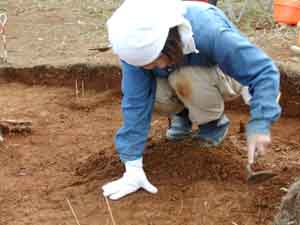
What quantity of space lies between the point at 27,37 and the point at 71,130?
162 centimetres

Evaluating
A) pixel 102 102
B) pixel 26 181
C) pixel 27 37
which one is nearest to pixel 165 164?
pixel 26 181

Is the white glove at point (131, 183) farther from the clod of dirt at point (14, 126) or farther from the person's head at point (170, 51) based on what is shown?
the clod of dirt at point (14, 126)

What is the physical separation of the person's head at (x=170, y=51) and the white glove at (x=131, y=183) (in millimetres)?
463

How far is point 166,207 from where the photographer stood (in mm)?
2588

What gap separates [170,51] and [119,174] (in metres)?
0.72

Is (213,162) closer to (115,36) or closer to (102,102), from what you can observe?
(115,36)

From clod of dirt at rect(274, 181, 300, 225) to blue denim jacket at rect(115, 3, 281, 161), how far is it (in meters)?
0.25

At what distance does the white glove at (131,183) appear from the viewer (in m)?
2.67

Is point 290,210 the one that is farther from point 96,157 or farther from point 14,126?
point 14,126

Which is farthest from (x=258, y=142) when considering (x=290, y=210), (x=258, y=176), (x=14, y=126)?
(x=14, y=126)

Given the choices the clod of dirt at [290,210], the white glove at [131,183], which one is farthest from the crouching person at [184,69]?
the clod of dirt at [290,210]

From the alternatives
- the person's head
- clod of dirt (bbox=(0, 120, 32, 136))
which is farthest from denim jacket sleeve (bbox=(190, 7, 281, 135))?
clod of dirt (bbox=(0, 120, 32, 136))

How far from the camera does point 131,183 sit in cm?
267

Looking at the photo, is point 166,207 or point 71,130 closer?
point 166,207
